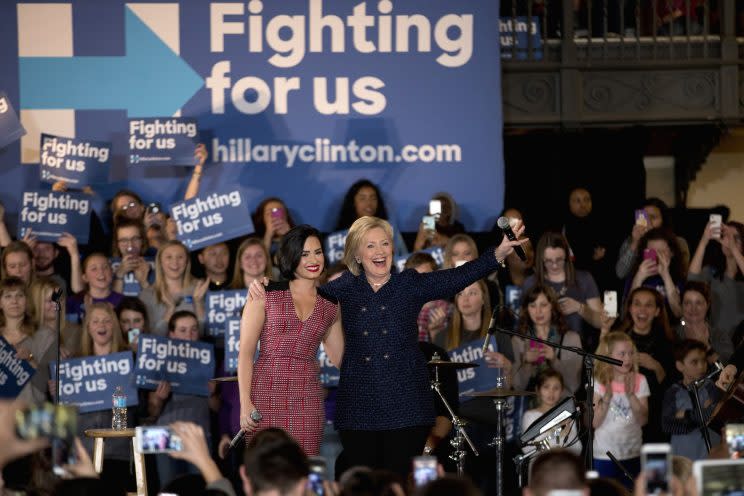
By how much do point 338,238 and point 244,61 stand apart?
1.83 metres

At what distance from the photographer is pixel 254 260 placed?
8625 mm

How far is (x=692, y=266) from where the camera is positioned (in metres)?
9.48

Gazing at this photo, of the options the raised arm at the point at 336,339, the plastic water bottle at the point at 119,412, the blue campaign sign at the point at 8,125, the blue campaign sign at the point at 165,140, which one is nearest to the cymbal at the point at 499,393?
the raised arm at the point at 336,339

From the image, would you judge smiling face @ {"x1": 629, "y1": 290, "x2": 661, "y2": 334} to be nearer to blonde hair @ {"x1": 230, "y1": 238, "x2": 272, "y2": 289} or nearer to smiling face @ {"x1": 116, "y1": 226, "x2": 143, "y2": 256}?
blonde hair @ {"x1": 230, "y1": 238, "x2": 272, "y2": 289}

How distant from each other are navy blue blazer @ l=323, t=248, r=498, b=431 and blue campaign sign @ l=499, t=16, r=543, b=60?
6163 mm

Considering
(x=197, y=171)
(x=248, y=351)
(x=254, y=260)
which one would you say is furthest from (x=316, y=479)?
(x=197, y=171)

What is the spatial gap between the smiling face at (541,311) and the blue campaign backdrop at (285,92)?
6.54ft

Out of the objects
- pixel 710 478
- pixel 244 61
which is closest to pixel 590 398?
pixel 710 478

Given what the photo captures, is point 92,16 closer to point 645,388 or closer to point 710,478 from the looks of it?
point 645,388

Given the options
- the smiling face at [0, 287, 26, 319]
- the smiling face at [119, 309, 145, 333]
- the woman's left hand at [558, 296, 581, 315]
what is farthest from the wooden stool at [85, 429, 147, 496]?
the woman's left hand at [558, 296, 581, 315]

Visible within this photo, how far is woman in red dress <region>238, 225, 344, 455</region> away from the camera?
233 inches

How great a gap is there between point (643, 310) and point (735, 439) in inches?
153

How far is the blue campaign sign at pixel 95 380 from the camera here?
26.0 ft

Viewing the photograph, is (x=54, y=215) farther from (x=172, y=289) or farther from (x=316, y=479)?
(x=316, y=479)
